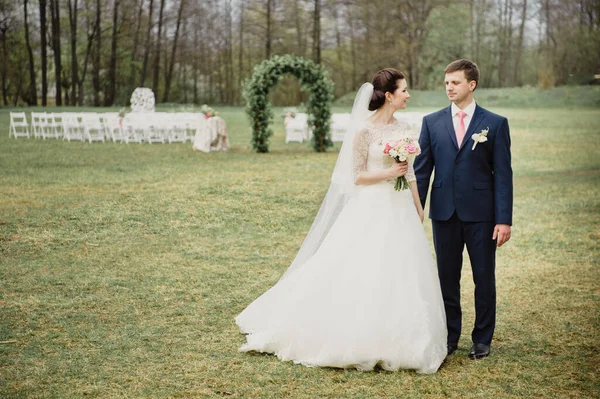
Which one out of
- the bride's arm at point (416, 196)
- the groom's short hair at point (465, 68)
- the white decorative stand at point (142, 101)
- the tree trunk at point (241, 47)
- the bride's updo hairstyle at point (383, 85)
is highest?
the tree trunk at point (241, 47)

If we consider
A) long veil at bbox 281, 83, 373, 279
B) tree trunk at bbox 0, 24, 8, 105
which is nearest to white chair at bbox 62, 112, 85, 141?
tree trunk at bbox 0, 24, 8, 105

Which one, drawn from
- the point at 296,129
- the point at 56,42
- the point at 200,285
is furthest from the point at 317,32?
the point at 200,285

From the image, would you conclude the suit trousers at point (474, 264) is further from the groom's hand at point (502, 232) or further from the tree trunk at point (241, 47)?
the tree trunk at point (241, 47)

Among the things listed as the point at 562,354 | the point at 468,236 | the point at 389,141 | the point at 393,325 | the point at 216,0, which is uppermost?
the point at 216,0

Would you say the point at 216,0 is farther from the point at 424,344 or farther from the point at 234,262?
the point at 424,344

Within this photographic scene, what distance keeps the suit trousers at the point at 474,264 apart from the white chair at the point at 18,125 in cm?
1568

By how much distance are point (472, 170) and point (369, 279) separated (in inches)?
35.9

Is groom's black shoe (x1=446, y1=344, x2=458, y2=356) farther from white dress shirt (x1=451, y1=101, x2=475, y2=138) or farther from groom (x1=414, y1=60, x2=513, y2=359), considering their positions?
white dress shirt (x1=451, y1=101, x2=475, y2=138)

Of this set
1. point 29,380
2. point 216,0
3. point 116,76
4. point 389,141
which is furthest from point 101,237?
point 216,0

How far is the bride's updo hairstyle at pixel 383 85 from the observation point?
14.5 ft

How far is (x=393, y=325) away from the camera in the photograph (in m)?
4.20

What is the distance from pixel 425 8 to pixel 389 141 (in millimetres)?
42954

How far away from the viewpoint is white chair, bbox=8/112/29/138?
1822 cm

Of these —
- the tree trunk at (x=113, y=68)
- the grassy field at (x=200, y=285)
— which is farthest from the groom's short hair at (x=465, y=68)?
the tree trunk at (x=113, y=68)
